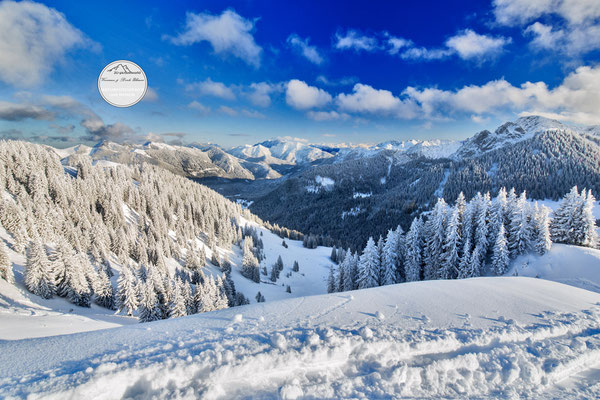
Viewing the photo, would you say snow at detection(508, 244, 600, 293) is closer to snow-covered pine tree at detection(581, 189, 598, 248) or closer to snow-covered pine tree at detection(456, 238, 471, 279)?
snow-covered pine tree at detection(581, 189, 598, 248)

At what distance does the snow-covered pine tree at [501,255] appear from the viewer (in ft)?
86.3

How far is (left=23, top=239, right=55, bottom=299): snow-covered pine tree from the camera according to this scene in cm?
2098

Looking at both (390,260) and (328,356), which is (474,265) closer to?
(390,260)

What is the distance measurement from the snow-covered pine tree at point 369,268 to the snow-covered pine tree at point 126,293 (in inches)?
1051

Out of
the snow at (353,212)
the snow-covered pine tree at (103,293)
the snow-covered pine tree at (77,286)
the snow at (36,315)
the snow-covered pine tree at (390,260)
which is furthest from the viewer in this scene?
the snow at (353,212)

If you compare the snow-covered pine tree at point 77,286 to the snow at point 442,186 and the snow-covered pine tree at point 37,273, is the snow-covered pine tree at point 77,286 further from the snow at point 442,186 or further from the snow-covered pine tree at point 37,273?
the snow at point 442,186

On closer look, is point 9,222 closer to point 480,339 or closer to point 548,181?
point 480,339

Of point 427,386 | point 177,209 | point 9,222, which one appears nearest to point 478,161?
point 177,209

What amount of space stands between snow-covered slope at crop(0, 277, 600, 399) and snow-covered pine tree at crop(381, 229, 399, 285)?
915 inches

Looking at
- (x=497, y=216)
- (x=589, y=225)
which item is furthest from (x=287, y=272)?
(x=589, y=225)

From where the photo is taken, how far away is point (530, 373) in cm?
507

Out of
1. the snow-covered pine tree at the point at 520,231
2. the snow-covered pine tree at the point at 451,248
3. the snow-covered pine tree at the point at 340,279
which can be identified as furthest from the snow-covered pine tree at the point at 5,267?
the snow-covered pine tree at the point at 520,231

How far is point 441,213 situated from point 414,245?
5.64 m

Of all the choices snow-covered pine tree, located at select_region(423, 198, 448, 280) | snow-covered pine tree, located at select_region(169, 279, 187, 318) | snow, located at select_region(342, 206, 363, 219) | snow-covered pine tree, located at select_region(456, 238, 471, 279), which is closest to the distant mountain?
snow, located at select_region(342, 206, 363, 219)
